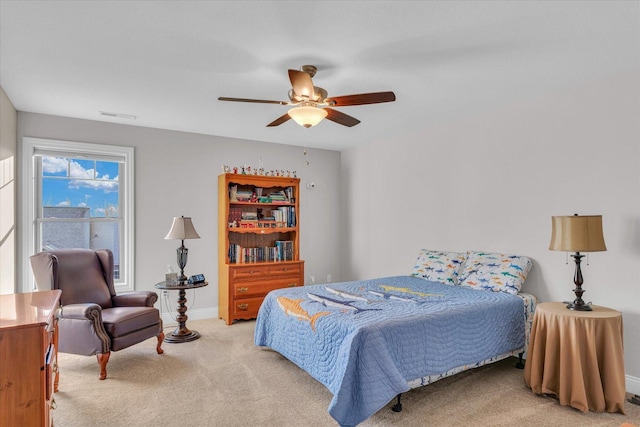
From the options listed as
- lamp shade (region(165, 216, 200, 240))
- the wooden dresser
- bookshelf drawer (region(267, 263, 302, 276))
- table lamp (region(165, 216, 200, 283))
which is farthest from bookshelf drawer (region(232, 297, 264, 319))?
the wooden dresser

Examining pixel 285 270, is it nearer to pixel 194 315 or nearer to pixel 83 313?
pixel 194 315

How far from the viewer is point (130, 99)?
3.53 metres

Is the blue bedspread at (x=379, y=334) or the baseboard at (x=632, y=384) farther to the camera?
the baseboard at (x=632, y=384)

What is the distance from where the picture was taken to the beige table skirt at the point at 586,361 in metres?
2.48

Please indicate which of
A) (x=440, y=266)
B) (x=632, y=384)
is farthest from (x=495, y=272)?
(x=632, y=384)

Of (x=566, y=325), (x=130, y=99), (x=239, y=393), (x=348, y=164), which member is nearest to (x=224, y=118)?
(x=130, y=99)

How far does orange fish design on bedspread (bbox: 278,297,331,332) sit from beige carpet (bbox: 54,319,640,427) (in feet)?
1.66

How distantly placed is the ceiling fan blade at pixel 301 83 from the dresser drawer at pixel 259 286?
285 centimetres

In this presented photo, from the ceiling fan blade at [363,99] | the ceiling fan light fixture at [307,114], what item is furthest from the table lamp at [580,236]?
the ceiling fan light fixture at [307,114]

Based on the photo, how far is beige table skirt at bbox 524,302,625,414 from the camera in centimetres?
248

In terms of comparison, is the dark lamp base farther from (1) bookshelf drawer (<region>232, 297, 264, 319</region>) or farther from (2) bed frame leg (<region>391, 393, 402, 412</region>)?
(1) bookshelf drawer (<region>232, 297, 264, 319</region>)

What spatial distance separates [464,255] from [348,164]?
98.1 inches

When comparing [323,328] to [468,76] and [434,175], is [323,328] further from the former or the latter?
[434,175]

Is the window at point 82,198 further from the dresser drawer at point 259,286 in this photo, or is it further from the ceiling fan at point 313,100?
the ceiling fan at point 313,100
